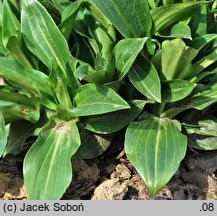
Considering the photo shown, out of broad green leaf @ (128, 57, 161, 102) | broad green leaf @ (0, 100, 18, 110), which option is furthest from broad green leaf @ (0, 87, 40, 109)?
broad green leaf @ (128, 57, 161, 102)

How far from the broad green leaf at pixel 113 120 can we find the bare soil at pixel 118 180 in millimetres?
261

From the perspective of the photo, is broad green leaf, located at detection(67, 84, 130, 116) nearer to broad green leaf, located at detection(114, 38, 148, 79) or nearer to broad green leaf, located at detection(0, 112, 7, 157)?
broad green leaf, located at detection(114, 38, 148, 79)

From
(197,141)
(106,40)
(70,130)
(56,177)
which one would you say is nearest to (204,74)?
(197,141)

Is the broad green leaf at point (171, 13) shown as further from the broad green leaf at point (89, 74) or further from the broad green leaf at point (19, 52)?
the broad green leaf at point (19, 52)

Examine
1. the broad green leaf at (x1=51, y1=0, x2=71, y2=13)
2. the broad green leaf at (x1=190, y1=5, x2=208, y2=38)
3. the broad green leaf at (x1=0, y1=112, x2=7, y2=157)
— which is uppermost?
the broad green leaf at (x1=51, y1=0, x2=71, y2=13)

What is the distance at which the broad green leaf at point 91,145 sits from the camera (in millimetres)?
2918

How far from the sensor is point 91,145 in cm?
294

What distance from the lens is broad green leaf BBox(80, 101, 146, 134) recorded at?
9.33 feet

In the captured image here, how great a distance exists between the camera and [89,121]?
288 centimetres

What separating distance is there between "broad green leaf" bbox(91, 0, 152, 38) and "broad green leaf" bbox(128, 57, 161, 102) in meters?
0.16

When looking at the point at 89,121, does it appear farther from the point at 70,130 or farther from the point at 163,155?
the point at 163,155

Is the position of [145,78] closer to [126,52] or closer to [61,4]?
[126,52]

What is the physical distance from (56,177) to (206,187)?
888 millimetres

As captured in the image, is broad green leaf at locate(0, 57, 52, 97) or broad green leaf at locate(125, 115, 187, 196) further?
broad green leaf at locate(0, 57, 52, 97)
